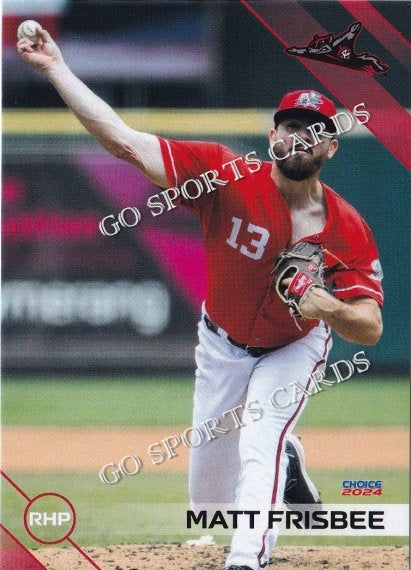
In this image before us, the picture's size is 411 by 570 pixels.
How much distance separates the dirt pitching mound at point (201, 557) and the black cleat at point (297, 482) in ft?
0.56

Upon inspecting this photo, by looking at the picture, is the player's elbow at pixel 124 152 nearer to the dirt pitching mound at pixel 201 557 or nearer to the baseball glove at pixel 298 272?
Answer: the baseball glove at pixel 298 272

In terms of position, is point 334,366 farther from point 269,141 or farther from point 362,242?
point 269,141

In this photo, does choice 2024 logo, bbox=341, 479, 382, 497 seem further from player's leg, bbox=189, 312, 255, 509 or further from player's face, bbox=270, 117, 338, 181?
player's face, bbox=270, 117, 338, 181

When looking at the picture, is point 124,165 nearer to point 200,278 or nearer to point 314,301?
point 200,278

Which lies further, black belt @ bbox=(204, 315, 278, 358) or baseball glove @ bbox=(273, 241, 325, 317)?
black belt @ bbox=(204, 315, 278, 358)

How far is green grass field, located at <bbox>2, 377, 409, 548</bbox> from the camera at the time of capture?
11.3 ft

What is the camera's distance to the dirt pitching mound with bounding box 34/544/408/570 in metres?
3.48

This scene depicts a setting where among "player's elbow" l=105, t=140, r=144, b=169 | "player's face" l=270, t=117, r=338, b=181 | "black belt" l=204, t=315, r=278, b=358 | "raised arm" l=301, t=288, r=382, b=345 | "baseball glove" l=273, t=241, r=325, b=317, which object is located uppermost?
"player's face" l=270, t=117, r=338, b=181

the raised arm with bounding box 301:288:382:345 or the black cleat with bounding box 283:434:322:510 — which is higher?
the raised arm with bounding box 301:288:382:345

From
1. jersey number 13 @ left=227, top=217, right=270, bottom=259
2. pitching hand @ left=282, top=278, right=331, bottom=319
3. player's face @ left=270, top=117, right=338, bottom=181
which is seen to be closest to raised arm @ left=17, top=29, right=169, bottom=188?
jersey number 13 @ left=227, top=217, right=270, bottom=259

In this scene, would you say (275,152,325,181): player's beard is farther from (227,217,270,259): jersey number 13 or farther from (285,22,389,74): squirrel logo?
(285,22,389,74): squirrel logo

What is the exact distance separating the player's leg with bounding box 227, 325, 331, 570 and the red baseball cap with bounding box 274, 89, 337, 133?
2.43 ft

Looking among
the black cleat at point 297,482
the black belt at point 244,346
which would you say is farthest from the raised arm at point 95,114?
the black cleat at point 297,482

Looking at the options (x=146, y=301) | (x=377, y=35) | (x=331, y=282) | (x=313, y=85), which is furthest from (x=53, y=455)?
(x=377, y=35)
